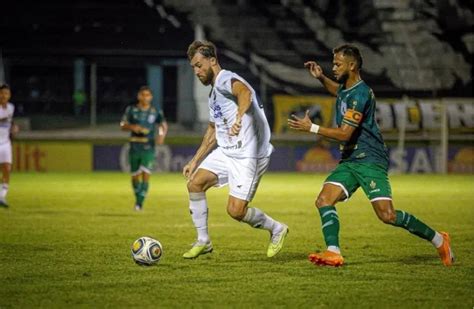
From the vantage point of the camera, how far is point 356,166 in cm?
998

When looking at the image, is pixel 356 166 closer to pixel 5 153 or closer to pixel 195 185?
pixel 195 185

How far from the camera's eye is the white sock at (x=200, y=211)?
Answer: 10641mm

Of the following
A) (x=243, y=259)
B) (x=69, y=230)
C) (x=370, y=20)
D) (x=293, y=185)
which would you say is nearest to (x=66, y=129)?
(x=293, y=185)

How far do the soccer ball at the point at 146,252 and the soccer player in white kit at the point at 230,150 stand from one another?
678mm

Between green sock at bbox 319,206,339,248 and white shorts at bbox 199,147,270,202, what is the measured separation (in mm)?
859

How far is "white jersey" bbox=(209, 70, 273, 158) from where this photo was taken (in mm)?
10203

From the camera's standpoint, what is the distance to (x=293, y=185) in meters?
25.3

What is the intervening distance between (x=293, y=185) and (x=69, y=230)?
1185cm

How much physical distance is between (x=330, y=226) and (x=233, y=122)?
4.90 ft

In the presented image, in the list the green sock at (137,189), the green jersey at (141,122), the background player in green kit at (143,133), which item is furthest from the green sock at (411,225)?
the green jersey at (141,122)

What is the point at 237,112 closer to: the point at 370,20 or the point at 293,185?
the point at 293,185

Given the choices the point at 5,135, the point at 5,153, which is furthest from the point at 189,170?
the point at 5,135

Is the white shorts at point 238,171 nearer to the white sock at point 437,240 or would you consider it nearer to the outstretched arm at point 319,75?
the outstretched arm at point 319,75

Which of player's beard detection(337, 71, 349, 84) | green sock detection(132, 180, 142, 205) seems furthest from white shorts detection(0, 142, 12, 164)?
player's beard detection(337, 71, 349, 84)
